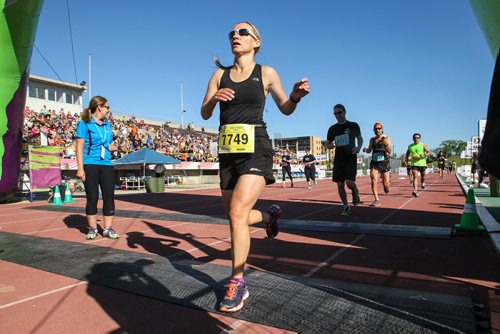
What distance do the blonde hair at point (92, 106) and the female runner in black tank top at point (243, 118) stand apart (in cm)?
270

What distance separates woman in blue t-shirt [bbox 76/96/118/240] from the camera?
16.9 ft

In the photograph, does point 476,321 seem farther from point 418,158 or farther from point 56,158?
point 56,158

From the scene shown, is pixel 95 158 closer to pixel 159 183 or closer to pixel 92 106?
pixel 92 106

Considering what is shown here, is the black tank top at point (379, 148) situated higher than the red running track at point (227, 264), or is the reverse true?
the black tank top at point (379, 148)

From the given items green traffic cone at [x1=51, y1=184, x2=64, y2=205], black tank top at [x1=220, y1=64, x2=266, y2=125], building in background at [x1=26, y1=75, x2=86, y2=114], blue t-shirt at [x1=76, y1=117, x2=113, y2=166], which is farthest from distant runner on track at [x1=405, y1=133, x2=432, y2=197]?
building in background at [x1=26, y1=75, x2=86, y2=114]

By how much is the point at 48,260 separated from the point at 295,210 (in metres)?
5.30

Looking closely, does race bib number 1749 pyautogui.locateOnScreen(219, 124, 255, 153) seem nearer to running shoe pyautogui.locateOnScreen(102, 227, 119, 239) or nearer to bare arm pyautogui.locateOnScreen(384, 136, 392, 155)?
running shoe pyautogui.locateOnScreen(102, 227, 119, 239)

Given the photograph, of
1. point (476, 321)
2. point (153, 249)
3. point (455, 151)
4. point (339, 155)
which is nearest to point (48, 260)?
point (153, 249)

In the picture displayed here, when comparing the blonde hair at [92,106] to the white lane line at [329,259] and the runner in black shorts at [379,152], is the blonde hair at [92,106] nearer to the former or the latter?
the white lane line at [329,259]

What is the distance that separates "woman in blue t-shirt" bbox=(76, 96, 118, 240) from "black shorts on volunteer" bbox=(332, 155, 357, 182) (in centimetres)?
405

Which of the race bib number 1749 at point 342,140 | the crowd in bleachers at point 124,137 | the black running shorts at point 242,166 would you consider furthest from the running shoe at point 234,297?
the crowd in bleachers at point 124,137

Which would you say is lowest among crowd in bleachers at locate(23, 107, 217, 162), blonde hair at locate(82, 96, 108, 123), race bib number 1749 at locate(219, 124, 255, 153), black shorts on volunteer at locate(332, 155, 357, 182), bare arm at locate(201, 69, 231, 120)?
black shorts on volunteer at locate(332, 155, 357, 182)

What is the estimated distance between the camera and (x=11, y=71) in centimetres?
501

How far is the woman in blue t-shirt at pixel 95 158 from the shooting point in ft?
16.9
